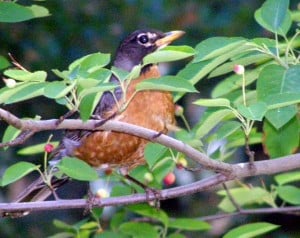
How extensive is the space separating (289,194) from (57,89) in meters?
1.17

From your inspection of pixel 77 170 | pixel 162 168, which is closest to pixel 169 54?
pixel 77 170

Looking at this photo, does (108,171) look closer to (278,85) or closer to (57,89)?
(278,85)

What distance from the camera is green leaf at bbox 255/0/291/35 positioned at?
7.81 feet

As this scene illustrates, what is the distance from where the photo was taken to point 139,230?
2842 mm

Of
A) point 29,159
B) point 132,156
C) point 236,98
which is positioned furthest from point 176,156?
point 29,159

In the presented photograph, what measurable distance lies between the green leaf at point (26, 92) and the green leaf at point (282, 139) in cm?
82

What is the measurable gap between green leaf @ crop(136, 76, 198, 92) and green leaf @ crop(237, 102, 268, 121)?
0.36ft

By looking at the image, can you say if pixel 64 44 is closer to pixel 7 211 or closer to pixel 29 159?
pixel 29 159

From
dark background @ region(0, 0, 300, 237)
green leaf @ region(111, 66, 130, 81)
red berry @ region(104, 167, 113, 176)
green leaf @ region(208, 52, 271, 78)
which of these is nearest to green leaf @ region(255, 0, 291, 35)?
green leaf @ region(208, 52, 271, 78)

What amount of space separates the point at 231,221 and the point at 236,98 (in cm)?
226

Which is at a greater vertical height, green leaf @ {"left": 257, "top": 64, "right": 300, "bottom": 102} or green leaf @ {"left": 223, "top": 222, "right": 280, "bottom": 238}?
green leaf @ {"left": 257, "top": 64, "right": 300, "bottom": 102}

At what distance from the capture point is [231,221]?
4.85 metres

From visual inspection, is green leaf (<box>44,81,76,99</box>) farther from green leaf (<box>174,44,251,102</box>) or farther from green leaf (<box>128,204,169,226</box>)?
green leaf (<box>128,204,169,226</box>)

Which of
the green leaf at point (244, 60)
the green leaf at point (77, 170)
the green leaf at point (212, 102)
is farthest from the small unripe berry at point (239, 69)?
the green leaf at point (77, 170)
